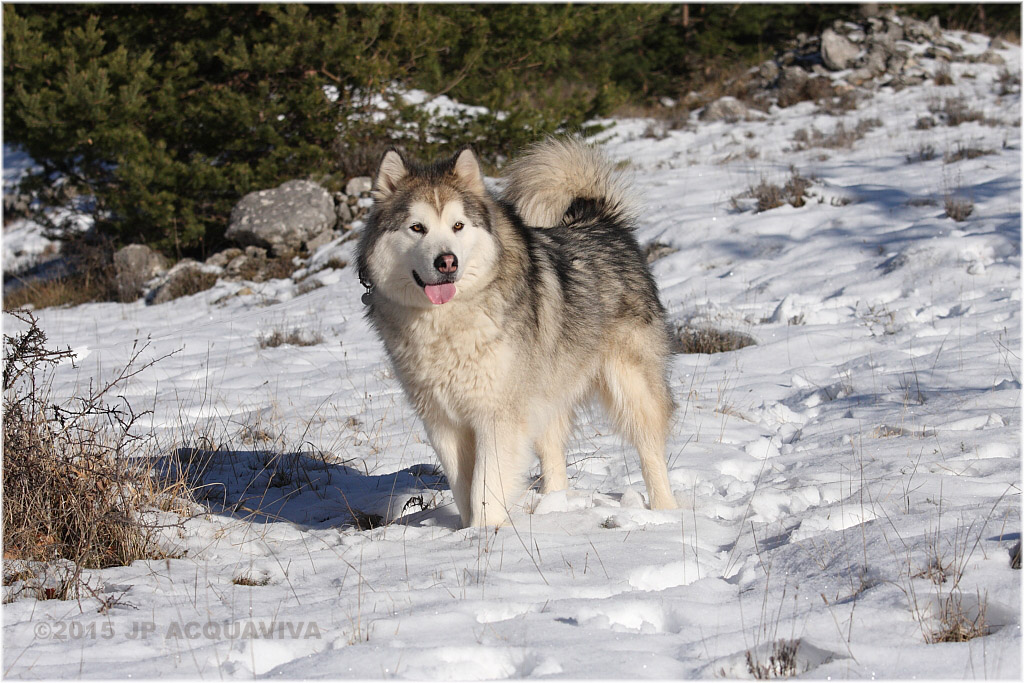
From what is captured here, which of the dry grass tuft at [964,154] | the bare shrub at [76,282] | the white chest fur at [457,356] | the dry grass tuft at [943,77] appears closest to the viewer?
the white chest fur at [457,356]

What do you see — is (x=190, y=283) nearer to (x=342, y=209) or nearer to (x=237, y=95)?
(x=342, y=209)

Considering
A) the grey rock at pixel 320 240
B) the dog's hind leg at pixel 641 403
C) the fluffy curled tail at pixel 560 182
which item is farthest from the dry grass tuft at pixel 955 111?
the dog's hind leg at pixel 641 403

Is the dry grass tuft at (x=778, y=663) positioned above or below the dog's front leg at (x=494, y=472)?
below

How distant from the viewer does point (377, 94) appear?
13.5 m

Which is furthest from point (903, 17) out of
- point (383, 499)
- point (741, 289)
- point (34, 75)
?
point (383, 499)

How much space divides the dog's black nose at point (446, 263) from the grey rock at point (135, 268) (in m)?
10.2

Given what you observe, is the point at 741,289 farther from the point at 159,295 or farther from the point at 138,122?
the point at 138,122

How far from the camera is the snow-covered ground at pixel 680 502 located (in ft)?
8.30

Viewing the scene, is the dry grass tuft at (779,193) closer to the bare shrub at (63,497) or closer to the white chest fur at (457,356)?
the white chest fur at (457,356)

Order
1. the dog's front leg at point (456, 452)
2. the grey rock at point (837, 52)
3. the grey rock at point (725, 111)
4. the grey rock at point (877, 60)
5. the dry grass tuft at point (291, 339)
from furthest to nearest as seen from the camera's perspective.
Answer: the grey rock at point (837, 52) → the grey rock at point (877, 60) → the grey rock at point (725, 111) → the dry grass tuft at point (291, 339) → the dog's front leg at point (456, 452)

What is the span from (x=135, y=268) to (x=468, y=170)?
10.5 metres

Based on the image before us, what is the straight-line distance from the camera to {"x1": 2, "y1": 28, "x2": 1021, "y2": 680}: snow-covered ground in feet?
8.30

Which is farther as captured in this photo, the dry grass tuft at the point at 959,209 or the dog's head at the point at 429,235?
the dry grass tuft at the point at 959,209

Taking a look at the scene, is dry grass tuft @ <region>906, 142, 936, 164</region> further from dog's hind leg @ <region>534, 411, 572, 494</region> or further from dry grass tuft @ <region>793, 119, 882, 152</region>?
dog's hind leg @ <region>534, 411, 572, 494</region>
